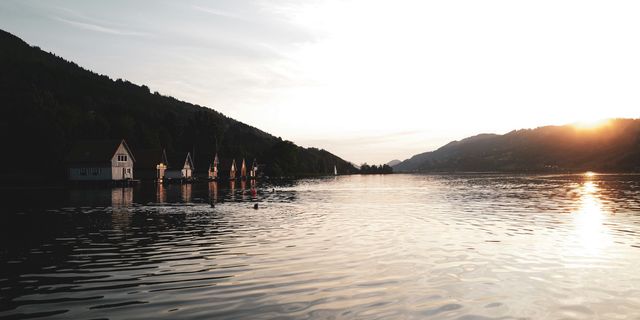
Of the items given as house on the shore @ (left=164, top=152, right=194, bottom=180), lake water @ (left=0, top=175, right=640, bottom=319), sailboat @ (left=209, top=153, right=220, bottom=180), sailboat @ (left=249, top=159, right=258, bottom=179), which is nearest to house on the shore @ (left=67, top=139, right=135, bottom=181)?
house on the shore @ (left=164, top=152, right=194, bottom=180)

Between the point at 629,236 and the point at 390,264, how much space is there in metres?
15.6

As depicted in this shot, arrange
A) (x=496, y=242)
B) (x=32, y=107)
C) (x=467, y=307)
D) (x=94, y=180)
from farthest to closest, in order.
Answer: (x=32, y=107)
(x=94, y=180)
(x=496, y=242)
(x=467, y=307)

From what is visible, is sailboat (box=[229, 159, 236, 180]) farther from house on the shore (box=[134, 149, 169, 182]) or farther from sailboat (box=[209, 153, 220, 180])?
house on the shore (box=[134, 149, 169, 182])

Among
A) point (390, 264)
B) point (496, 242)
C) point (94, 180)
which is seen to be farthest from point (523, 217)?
point (94, 180)

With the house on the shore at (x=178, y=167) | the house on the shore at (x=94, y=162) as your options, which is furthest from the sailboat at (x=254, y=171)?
the house on the shore at (x=94, y=162)

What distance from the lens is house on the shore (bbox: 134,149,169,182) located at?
114 metres

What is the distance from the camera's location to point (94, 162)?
311 ft

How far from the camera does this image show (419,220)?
111ft

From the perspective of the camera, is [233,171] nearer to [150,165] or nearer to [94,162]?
[150,165]

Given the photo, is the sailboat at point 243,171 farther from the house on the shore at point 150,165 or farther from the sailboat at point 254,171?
the house on the shore at point 150,165

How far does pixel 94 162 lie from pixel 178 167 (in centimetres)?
2844

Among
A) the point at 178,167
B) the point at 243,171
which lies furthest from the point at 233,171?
the point at 178,167

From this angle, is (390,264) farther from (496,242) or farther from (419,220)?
(419,220)

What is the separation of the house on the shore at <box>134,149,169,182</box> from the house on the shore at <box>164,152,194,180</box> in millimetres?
4974
